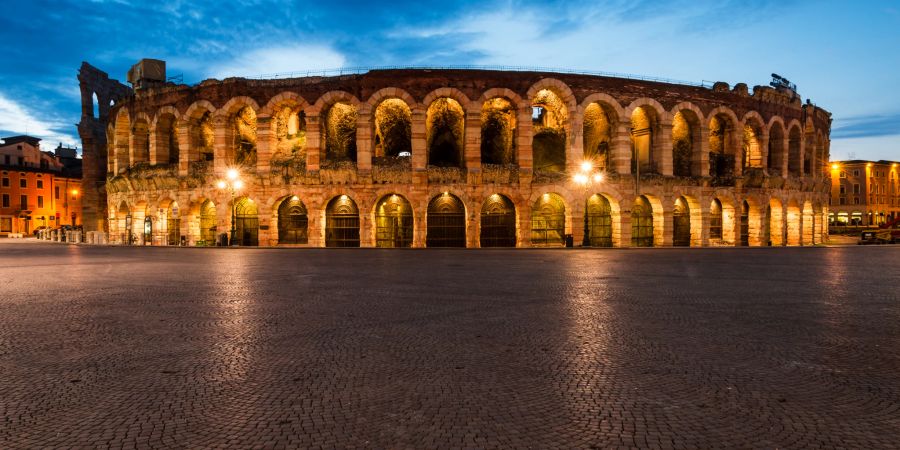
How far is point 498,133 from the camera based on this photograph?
104 ft

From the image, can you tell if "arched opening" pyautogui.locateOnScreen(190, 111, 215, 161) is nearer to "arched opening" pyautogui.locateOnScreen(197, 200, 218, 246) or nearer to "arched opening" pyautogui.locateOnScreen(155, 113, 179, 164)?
"arched opening" pyautogui.locateOnScreen(155, 113, 179, 164)

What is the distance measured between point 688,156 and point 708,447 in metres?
33.0

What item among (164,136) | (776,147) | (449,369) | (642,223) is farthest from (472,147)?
(449,369)

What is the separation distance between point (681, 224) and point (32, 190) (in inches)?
2996

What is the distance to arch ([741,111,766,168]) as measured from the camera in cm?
3266

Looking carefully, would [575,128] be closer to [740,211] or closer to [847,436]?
[740,211]

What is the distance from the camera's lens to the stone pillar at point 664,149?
3012 cm

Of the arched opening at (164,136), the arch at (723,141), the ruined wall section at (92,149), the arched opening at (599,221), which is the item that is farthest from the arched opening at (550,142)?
the ruined wall section at (92,149)

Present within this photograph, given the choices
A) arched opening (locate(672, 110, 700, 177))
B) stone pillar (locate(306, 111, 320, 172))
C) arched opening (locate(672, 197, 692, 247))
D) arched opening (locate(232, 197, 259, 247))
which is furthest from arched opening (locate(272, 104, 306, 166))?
arched opening (locate(672, 197, 692, 247))

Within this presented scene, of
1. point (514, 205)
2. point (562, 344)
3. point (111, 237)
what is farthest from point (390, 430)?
point (111, 237)

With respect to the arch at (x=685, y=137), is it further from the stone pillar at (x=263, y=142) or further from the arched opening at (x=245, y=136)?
the arched opening at (x=245, y=136)

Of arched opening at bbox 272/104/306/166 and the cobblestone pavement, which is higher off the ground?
arched opening at bbox 272/104/306/166

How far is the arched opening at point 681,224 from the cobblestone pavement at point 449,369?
22710 millimetres

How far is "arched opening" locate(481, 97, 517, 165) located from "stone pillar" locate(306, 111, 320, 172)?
1024 cm
